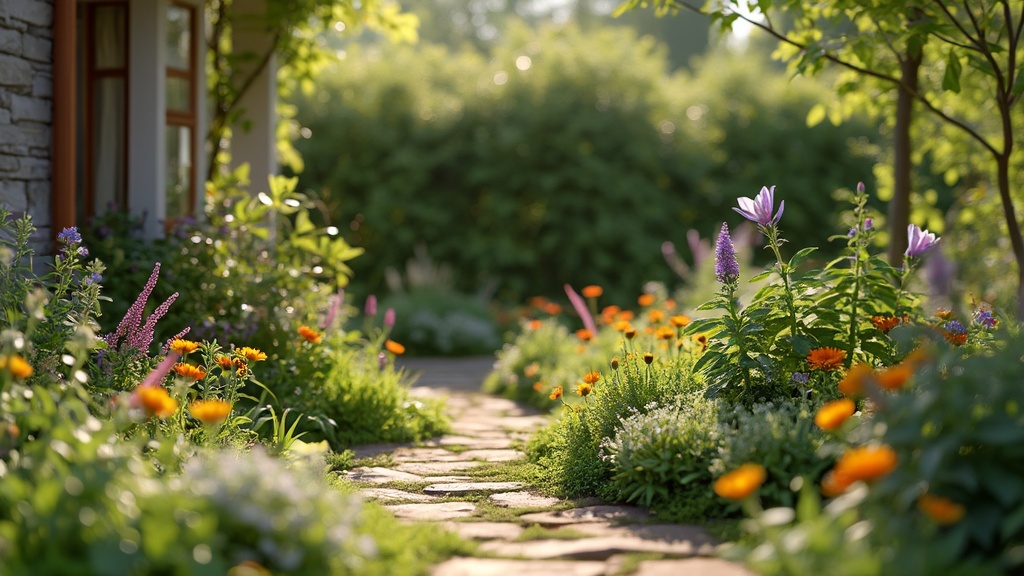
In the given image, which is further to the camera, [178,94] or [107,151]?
[178,94]

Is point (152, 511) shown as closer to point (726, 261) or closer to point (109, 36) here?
point (726, 261)

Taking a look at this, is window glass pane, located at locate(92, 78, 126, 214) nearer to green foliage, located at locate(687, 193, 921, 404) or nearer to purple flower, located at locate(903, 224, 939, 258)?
green foliage, located at locate(687, 193, 921, 404)

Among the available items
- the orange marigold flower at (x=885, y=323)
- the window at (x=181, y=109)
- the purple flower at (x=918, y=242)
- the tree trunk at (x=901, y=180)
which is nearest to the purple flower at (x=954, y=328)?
the orange marigold flower at (x=885, y=323)

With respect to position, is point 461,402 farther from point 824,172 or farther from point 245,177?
point 824,172

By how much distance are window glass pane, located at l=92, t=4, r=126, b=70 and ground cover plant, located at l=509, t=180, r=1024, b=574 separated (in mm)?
3403

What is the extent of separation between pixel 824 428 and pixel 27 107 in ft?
12.9

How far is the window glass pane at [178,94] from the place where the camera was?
5.84 m

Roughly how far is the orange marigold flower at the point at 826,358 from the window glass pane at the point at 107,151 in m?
3.99

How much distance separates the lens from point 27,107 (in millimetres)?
4633

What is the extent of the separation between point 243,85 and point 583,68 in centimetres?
602

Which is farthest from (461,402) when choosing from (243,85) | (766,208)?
(766,208)

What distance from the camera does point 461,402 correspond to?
250 inches

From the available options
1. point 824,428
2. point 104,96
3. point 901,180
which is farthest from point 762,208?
point 104,96

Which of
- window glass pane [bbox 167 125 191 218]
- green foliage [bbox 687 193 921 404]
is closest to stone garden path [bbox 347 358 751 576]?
green foliage [bbox 687 193 921 404]
